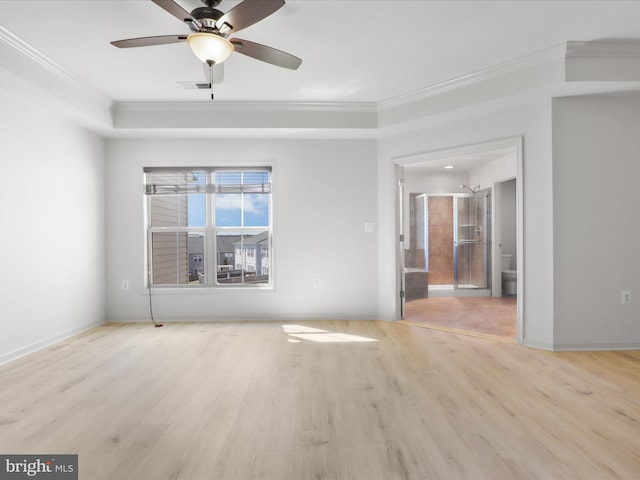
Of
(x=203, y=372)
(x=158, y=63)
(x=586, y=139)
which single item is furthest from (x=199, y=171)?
(x=586, y=139)

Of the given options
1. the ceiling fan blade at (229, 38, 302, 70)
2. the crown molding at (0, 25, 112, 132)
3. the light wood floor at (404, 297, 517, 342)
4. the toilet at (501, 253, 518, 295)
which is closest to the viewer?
the ceiling fan blade at (229, 38, 302, 70)

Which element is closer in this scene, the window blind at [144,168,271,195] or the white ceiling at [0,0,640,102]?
the white ceiling at [0,0,640,102]

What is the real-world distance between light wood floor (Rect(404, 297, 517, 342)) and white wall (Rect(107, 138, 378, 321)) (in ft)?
2.71

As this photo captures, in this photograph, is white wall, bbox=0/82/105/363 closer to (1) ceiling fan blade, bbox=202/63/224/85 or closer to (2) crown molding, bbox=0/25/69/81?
(2) crown molding, bbox=0/25/69/81

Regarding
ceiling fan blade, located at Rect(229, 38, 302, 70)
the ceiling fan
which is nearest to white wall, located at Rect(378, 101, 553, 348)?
ceiling fan blade, located at Rect(229, 38, 302, 70)

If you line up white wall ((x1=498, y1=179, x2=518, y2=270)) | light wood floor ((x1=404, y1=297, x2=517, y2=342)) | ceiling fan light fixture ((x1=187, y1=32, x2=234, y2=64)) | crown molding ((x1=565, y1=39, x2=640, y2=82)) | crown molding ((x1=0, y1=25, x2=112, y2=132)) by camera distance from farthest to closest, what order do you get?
white wall ((x1=498, y1=179, x2=518, y2=270))
light wood floor ((x1=404, y1=297, x2=517, y2=342))
crown molding ((x1=565, y1=39, x2=640, y2=82))
crown molding ((x1=0, y1=25, x2=112, y2=132))
ceiling fan light fixture ((x1=187, y1=32, x2=234, y2=64))

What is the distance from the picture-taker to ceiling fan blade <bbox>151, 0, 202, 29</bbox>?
6.73 feet

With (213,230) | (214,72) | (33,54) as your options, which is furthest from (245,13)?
(213,230)

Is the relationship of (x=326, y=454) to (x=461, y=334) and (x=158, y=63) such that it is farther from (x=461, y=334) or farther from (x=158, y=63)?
(x=158, y=63)

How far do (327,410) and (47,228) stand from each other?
134 inches

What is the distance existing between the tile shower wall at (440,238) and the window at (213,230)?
12.4 feet

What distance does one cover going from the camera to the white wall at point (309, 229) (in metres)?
4.88

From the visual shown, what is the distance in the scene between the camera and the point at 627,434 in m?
2.04

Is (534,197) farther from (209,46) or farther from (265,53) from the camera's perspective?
(209,46)
